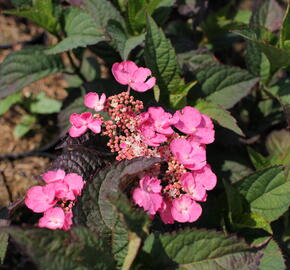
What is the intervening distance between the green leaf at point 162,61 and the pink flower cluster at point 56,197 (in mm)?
534

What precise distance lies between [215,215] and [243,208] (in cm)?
11

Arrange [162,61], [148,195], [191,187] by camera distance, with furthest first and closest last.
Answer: [162,61]
[191,187]
[148,195]

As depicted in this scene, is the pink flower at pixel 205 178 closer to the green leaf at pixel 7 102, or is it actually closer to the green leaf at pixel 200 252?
the green leaf at pixel 200 252

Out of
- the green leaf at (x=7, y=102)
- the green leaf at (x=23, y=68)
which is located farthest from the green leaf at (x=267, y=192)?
the green leaf at (x=7, y=102)

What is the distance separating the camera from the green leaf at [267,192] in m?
1.53

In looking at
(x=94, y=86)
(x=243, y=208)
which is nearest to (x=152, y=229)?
(x=243, y=208)

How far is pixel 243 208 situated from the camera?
5.31ft

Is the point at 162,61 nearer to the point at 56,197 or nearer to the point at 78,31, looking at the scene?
the point at 78,31

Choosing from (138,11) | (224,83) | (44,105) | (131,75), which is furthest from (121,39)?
(44,105)

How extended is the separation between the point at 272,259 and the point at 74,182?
0.74m

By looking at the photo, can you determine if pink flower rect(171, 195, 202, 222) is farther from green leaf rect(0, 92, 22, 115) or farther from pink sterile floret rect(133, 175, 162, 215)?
green leaf rect(0, 92, 22, 115)

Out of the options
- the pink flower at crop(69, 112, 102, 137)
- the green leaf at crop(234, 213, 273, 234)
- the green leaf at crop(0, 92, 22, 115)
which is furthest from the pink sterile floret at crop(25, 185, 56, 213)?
the green leaf at crop(0, 92, 22, 115)

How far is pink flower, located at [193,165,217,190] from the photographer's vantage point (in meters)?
1.28

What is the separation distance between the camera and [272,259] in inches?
58.1
